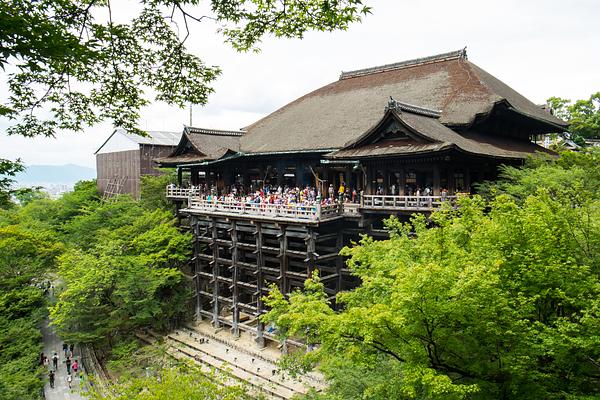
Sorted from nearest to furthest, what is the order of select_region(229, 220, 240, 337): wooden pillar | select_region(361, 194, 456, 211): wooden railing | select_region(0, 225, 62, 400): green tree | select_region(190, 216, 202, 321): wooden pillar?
1. select_region(361, 194, 456, 211): wooden railing
2. select_region(0, 225, 62, 400): green tree
3. select_region(229, 220, 240, 337): wooden pillar
4. select_region(190, 216, 202, 321): wooden pillar

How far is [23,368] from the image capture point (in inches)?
749

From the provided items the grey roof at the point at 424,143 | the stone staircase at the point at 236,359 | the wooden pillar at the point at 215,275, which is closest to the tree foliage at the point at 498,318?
the grey roof at the point at 424,143

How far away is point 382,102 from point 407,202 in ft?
31.5

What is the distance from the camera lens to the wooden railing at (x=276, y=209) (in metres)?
19.5

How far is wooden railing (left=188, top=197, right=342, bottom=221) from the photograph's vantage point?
19469mm

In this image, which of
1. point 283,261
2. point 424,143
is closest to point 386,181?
point 424,143

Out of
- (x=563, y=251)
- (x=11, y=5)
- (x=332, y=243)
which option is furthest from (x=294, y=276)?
(x=11, y=5)

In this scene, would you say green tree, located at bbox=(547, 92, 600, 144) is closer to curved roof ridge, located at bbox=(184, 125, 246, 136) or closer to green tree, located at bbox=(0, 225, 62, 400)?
curved roof ridge, located at bbox=(184, 125, 246, 136)

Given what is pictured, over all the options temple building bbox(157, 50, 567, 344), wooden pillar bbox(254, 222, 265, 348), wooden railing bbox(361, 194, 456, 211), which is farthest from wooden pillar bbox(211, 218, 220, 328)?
wooden railing bbox(361, 194, 456, 211)

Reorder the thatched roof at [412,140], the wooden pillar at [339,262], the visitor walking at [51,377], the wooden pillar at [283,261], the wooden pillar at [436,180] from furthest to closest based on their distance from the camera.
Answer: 1. the visitor walking at [51,377]
2. the wooden pillar at [283,261]
3. the wooden pillar at [339,262]
4. the wooden pillar at [436,180]
5. the thatched roof at [412,140]

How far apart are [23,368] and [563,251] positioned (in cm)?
2230

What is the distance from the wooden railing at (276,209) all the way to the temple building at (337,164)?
71 mm

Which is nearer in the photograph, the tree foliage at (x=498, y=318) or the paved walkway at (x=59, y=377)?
the tree foliage at (x=498, y=318)

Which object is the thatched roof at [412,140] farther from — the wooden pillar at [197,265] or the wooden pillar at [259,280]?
the wooden pillar at [197,265]
